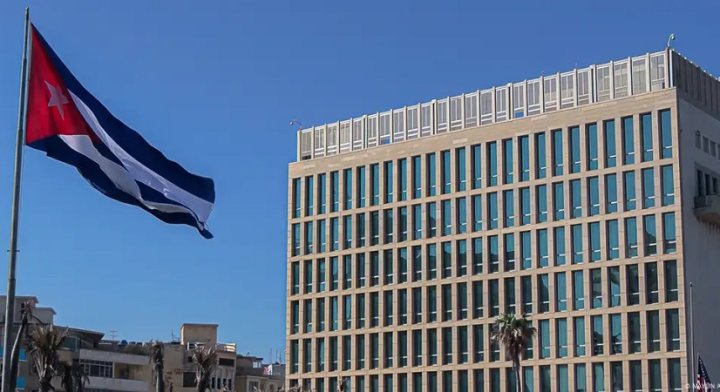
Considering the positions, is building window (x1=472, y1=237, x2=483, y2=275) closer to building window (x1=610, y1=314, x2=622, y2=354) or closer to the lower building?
building window (x1=610, y1=314, x2=622, y2=354)

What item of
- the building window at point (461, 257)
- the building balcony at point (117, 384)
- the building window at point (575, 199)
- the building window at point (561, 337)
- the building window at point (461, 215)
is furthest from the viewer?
the building balcony at point (117, 384)

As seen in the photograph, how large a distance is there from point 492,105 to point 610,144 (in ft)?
40.7

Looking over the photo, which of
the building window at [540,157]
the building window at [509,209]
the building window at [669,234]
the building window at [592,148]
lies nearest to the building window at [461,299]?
the building window at [509,209]

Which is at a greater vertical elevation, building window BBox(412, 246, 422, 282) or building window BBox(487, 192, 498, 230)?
building window BBox(487, 192, 498, 230)

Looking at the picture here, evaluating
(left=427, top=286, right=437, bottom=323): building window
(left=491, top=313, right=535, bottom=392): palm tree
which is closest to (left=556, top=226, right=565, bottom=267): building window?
(left=491, top=313, right=535, bottom=392): palm tree

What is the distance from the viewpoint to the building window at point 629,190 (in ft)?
345

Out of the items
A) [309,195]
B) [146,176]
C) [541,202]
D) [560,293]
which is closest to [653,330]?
[560,293]

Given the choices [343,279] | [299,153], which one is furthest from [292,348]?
[299,153]

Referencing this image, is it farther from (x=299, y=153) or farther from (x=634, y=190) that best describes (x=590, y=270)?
(x=299, y=153)

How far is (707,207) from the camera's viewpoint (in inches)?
4033

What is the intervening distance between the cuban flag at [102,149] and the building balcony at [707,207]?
78308mm

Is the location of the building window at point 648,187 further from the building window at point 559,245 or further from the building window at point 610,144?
the building window at point 559,245

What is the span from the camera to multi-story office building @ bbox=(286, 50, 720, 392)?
103 meters

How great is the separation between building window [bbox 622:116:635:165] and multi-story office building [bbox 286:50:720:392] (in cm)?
16
